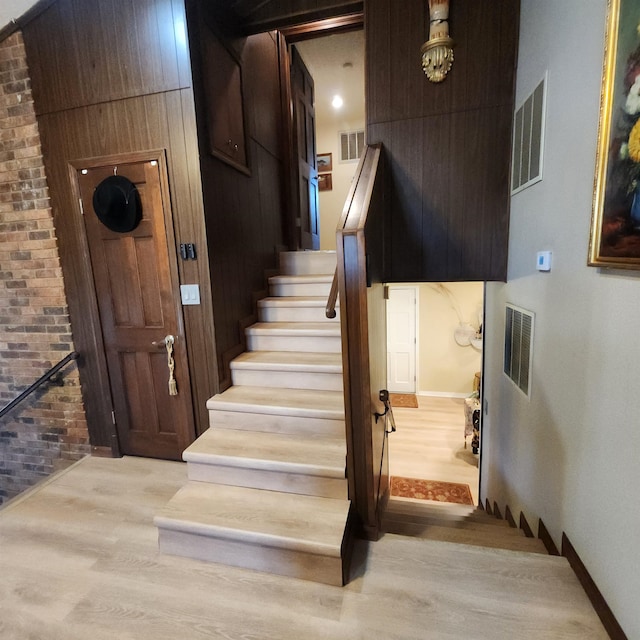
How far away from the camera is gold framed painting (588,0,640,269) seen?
1.10 meters

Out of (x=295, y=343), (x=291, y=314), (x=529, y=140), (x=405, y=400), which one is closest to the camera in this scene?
(x=529, y=140)

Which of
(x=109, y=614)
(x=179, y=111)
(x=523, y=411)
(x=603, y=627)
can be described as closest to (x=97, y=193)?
(x=179, y=111)

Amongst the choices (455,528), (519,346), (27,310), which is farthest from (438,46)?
(27,310)

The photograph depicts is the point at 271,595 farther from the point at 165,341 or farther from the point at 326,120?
the point at 326,120

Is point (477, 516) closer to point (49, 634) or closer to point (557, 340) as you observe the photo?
point (557, 340)

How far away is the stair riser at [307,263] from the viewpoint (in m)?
3.15

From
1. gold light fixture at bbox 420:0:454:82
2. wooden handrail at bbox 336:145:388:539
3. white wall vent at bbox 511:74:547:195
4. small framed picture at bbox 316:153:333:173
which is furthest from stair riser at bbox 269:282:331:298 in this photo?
small framed picture at bbox 316:153:333:173

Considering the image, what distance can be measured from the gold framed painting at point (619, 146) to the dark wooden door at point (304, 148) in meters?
2.84

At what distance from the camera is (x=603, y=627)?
1.29 meters

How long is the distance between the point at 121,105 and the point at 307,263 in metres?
1.78

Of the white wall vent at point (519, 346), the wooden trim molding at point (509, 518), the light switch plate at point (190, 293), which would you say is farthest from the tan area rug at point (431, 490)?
the light switch plate at point (190, 293)

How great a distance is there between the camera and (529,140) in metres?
2.01

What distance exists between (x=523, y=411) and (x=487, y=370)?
1058 mm

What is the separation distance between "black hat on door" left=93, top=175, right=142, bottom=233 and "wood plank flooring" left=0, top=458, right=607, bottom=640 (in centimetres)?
187
